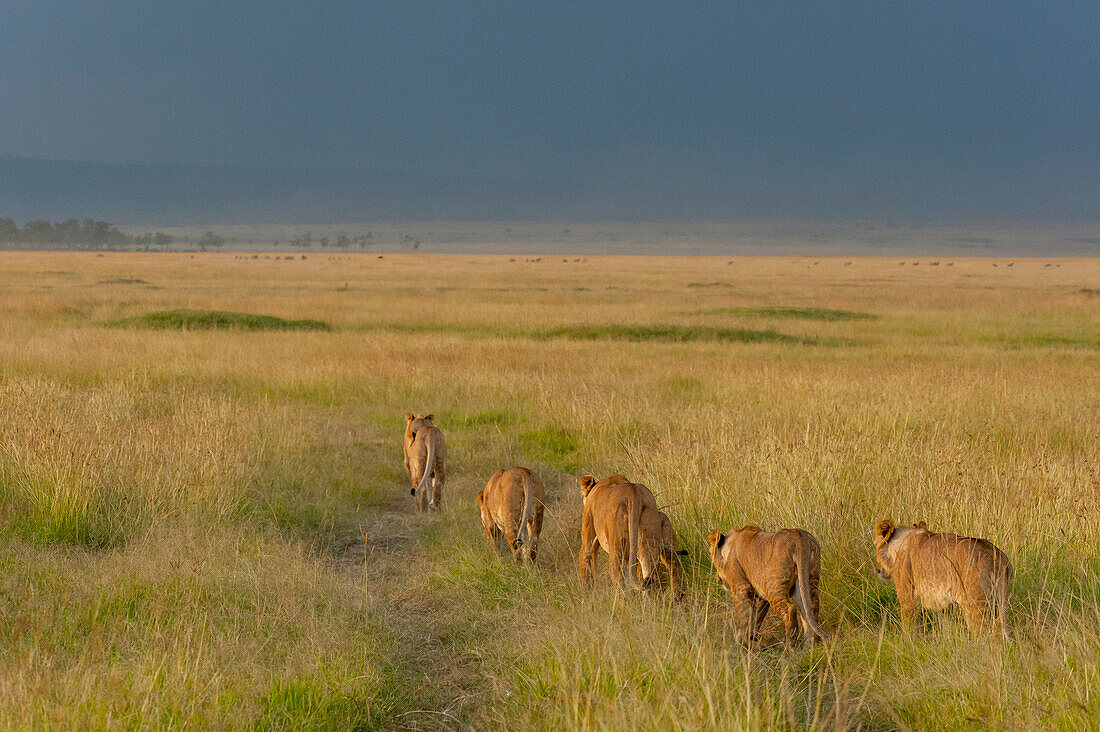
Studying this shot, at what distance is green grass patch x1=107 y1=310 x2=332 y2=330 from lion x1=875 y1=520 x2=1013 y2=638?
2281 centimetres

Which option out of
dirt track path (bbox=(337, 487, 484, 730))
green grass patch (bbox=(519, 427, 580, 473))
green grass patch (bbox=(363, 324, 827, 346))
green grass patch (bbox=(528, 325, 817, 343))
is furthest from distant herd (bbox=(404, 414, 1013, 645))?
green grass patch (bbox=(528, 325, 817, 343))

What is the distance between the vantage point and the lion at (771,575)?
4.25m

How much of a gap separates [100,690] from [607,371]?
522 inches

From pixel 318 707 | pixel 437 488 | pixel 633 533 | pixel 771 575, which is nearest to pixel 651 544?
pixel 633 533

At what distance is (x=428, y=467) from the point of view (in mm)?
7805

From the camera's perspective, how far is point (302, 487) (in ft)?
27.6

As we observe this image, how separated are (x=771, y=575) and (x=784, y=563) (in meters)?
0.11

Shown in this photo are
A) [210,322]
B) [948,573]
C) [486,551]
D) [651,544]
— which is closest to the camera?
[948,573]

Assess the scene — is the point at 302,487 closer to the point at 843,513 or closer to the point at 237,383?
the point at 843,513

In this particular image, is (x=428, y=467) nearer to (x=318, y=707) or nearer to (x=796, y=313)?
(x=318, y=707)

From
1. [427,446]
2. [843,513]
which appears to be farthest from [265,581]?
[843,513]

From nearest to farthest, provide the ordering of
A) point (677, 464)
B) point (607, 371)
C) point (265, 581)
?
1. point (265, 581)
2. point (677, 464)
3. point (607, 371)

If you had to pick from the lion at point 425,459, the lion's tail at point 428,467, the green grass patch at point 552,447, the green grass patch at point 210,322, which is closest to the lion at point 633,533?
the lion's tail at point 428,467

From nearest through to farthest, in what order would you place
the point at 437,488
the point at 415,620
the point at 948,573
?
the point at 948,573 → the point at 415,620 → the point at 437,488
